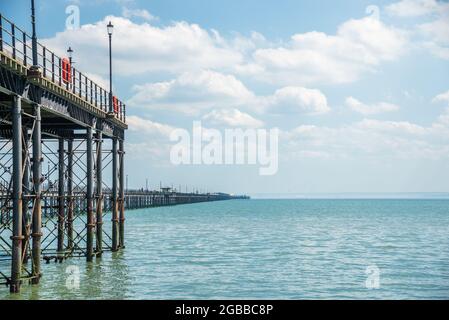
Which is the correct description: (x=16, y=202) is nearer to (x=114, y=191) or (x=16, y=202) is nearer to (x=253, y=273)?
(x=253, y=273)

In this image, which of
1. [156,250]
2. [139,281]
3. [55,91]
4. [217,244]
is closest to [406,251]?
[217,244]

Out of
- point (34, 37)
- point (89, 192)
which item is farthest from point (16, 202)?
point (89, 192)

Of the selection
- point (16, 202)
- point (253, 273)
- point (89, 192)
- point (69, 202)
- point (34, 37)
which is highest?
point (34, 37)

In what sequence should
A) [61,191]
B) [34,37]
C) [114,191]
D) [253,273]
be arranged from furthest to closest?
[114,191], [61,191], [253,273], [34,37]

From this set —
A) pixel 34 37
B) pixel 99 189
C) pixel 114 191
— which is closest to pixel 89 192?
pixel 99 189

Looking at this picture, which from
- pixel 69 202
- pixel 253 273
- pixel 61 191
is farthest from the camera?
pixel 61 191

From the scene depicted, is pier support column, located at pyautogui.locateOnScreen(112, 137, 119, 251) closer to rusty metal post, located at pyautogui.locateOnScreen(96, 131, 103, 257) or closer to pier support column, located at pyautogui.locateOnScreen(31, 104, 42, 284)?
rusty metal post, located at pyautogui.locateOnScreen(96, 131, 103, 257)

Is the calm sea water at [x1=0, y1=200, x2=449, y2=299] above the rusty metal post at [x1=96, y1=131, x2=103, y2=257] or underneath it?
underneath

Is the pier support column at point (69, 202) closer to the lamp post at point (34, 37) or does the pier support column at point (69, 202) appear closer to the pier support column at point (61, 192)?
the pier support column at point (61, 192)

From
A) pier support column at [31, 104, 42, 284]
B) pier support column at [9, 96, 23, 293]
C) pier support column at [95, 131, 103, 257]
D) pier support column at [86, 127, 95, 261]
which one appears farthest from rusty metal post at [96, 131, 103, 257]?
pier support column at [9, 96, 23, 293]

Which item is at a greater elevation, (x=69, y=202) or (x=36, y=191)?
(x=36, y=191)

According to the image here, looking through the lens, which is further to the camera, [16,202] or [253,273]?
[253,273]
